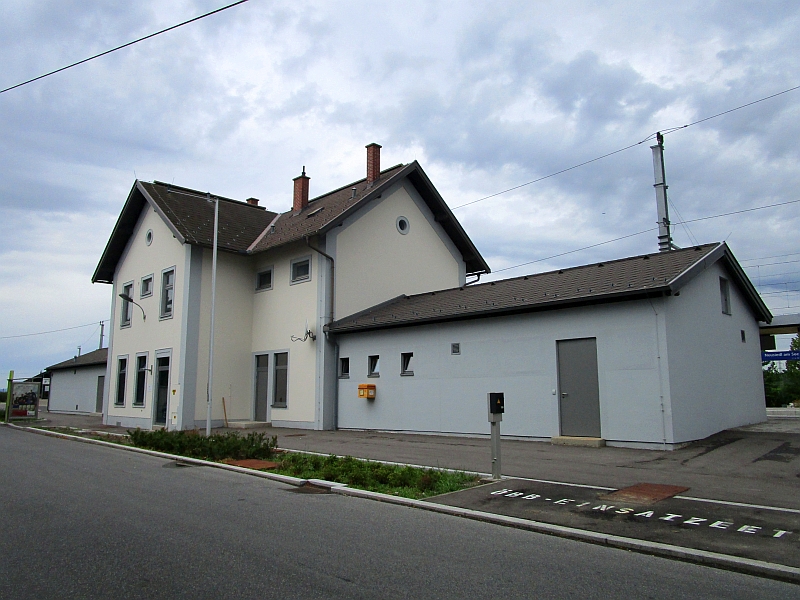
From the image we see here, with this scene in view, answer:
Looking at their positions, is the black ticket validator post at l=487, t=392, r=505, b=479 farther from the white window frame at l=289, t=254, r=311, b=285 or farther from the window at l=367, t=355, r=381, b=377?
the white window frame at l=289, t=254, r=311, b=285

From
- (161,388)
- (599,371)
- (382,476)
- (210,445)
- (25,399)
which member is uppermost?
(599,371)

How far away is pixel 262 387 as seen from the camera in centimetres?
2391

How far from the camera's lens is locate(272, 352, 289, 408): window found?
74.7 feet

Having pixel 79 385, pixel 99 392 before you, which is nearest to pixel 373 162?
pixel 99 392

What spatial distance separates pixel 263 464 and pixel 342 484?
2.89 metres

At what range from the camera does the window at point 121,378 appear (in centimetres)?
2769

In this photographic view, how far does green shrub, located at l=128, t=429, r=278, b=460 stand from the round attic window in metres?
11.7

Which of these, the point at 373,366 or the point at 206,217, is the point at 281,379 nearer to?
the point at 373,366

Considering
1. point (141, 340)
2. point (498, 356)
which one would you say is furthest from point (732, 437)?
point (141, 340)

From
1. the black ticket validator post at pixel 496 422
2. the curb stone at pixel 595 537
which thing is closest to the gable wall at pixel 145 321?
the curb stone at pixel 595 537

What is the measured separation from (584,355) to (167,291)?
17.2 m

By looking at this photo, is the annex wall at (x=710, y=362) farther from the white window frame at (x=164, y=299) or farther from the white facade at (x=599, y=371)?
the white window frame at (x=164, y=299)

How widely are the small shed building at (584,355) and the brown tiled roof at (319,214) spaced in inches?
158

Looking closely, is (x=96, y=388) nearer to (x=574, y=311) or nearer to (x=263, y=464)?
(x=263, y=464)
